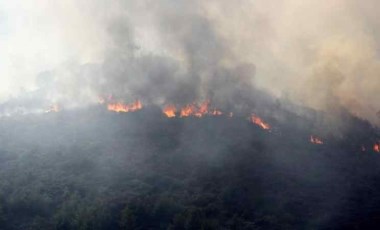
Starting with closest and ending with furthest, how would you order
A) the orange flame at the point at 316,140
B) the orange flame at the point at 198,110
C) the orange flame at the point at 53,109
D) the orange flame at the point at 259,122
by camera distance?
the orange flame at the point at 316,140, the orange flame at the point at 259,122, the orange flame at the point at 198,110, the orange flame at the point at 53,109

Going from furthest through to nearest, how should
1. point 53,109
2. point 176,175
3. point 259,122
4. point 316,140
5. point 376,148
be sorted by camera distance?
1. point 53,109
2. point 376,148
3. point 259,122
4. point 316,140
5. point 176,175

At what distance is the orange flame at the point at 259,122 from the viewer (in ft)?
291

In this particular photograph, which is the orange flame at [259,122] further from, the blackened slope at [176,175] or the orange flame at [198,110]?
the orange flame at [198,110]

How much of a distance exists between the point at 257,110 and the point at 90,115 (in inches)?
1067

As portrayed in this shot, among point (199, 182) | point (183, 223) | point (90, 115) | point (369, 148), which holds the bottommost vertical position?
point (183, 223)

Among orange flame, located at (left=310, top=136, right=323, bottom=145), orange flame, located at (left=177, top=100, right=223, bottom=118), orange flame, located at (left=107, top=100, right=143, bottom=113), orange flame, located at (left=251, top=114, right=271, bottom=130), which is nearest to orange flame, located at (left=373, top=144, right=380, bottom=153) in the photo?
orange flame, located at (left=310, top=136, right=323, bottom=145)

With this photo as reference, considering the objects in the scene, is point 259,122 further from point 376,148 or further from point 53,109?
point 53,109

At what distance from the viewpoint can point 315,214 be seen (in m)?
60.5

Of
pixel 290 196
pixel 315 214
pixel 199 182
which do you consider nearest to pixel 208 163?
pixel 199 182

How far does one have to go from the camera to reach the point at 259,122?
89500 mm

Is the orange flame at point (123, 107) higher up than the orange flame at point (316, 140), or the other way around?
the orange flame at point (123, 107)

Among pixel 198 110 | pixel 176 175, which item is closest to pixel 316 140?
pixel 198 110

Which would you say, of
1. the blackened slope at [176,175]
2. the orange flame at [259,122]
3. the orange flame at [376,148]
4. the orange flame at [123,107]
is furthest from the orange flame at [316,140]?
the orange flame at [123,107]

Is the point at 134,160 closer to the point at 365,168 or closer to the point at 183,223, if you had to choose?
the point at 183,223
